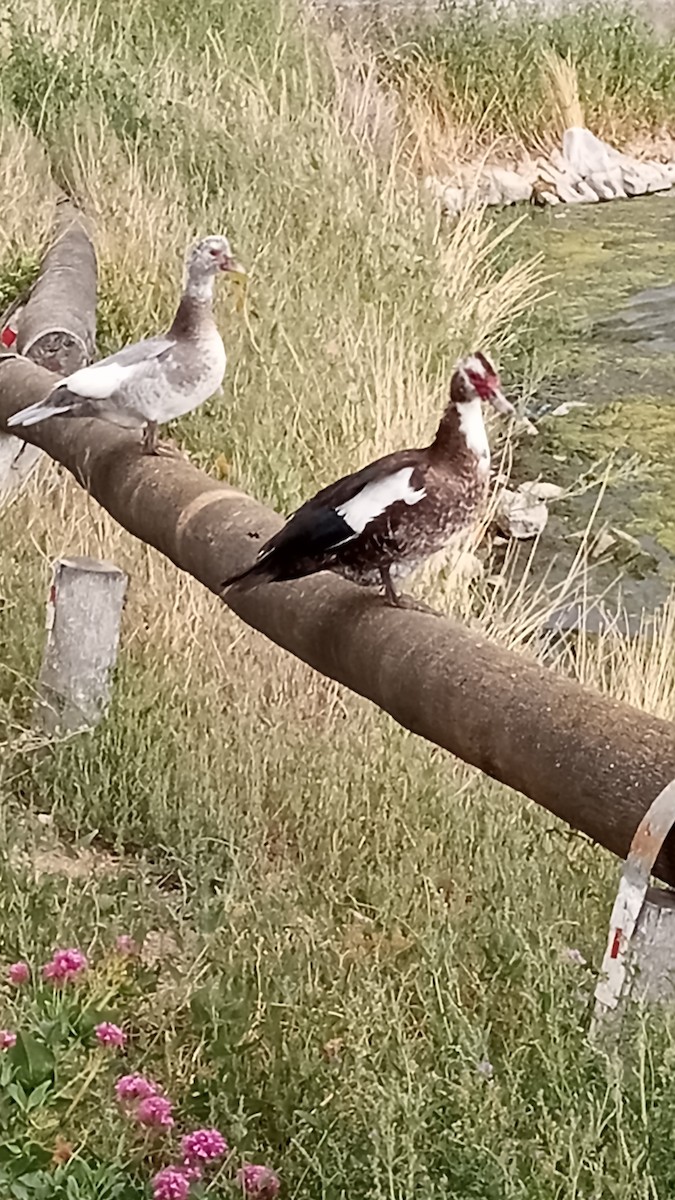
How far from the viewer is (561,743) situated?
Answer: 3.32 feet

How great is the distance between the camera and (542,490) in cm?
293

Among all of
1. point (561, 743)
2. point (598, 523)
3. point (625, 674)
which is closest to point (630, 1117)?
point (561, 743)

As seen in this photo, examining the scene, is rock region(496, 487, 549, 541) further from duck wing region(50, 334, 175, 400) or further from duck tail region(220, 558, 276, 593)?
duck tail region(220, 558, 276, 593)

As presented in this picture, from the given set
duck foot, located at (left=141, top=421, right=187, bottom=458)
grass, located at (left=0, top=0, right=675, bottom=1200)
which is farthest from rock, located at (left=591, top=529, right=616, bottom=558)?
duck foot, located at (left=141, top=421, right=187, bottom=458)

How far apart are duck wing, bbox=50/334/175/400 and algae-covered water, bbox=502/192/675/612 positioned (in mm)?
1211

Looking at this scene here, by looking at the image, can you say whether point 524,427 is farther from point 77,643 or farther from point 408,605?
point 408,605

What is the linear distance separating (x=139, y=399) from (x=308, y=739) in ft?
1.37

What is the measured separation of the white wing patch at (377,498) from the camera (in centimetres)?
112

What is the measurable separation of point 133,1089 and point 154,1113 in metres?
0.02

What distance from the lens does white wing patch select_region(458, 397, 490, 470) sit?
112cm

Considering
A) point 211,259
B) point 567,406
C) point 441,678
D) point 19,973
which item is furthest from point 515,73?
point 19,973

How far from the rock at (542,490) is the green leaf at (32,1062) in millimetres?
2012

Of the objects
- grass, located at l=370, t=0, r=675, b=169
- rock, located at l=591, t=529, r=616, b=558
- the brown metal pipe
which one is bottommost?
rock, located at l=591, t=529, r=616, b=558

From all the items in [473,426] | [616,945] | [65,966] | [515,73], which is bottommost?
[65,966]
